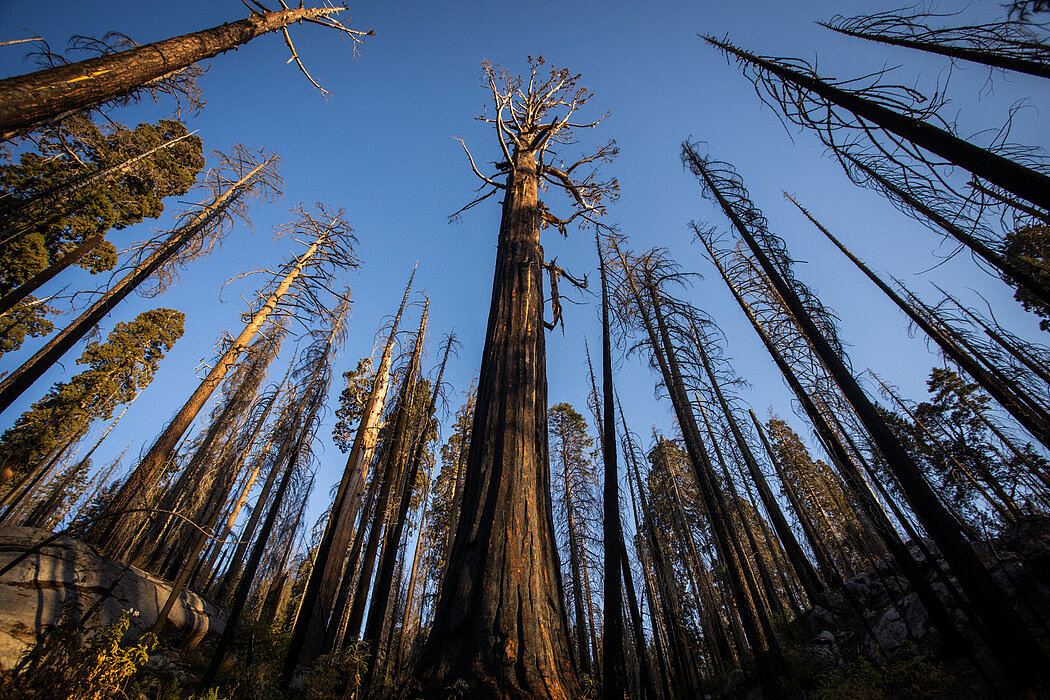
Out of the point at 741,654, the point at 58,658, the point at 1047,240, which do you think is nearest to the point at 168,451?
the point at 58,658

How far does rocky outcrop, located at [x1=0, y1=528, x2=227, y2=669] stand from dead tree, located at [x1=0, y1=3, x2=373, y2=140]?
12.4 feet

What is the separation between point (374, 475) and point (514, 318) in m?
6.69

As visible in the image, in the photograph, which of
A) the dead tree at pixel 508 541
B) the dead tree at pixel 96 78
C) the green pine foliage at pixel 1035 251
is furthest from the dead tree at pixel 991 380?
the dead tree at pixel 96 78

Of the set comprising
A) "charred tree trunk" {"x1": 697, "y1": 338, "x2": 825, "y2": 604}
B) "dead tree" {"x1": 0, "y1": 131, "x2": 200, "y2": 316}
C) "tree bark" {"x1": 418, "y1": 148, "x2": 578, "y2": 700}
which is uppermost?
"dead tree" {"x1": 0, "y1": 131, "x2": 200, "y2": 316}

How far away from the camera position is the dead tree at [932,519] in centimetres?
461

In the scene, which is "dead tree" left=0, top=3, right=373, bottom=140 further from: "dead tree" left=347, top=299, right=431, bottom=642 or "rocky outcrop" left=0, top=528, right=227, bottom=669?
"dead tree" left=347, top=299, right=431, bottom=642

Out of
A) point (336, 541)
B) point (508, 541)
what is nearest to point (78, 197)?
point (336, 541)

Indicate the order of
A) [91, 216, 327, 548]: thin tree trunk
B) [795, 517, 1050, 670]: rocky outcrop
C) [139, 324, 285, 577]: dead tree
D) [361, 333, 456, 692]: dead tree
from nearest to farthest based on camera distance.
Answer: [361, 333, 456, 692]: dead tree, [795, 517, 1050, 670]: rocky outcrop, [91, 216, 327, 548]: thin tree trunk, [139, 324, 285, 577]: dead tree

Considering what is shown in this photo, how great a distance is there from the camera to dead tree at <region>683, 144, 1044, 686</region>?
4605 millimetres

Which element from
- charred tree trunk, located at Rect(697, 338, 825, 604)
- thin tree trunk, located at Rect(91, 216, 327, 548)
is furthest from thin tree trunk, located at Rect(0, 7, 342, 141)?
charred tree trunk, located at Rect(697, 338, 825, 604)

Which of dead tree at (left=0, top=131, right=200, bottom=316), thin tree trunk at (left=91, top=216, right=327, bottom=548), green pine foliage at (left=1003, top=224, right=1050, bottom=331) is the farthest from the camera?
green pine foliage at (left=1003, top=224, right=1050, bottom=331)

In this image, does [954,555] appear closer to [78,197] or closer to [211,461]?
[211,461]

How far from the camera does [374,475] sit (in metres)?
8.27

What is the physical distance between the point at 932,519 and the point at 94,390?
88.6ft
